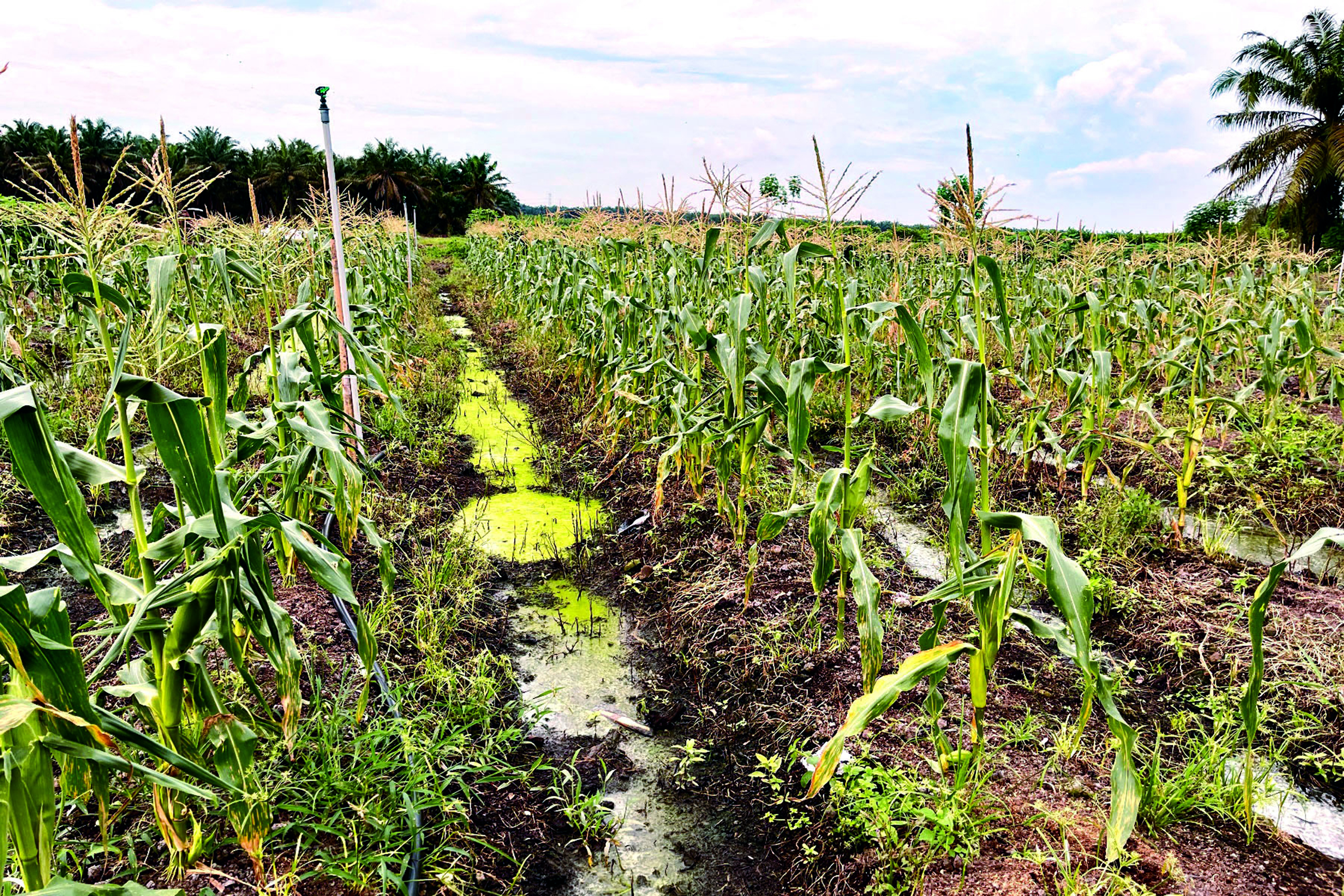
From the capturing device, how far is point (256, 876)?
173 cm

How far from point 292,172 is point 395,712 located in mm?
38069

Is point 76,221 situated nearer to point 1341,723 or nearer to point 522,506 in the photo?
point 522,506

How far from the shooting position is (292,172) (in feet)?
112

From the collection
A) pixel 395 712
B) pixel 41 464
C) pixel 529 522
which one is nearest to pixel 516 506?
pixel 529 522

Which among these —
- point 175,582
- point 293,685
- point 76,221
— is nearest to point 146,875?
point 293,685

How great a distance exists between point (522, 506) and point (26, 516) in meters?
2.38

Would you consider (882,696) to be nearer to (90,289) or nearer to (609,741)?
(609,741)

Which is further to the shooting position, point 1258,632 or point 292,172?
point 292,172

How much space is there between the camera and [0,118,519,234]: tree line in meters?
28.4

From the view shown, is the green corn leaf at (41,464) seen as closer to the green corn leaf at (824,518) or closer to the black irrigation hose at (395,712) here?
the black irrigation hose at (395,712)

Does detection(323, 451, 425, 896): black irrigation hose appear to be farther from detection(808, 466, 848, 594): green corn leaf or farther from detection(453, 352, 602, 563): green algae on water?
detection(808, 466, 848, 594): green corn leaf

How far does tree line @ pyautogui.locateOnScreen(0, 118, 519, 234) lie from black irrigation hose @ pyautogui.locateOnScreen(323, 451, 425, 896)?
1085 inches

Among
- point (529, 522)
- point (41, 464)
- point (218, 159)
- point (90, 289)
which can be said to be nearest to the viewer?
point (41, 464)

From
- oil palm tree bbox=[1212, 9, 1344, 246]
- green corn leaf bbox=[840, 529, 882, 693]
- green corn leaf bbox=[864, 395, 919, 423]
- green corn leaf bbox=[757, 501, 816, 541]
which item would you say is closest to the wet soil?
green corn leaf bbox=[840, 529, 882, 693]
